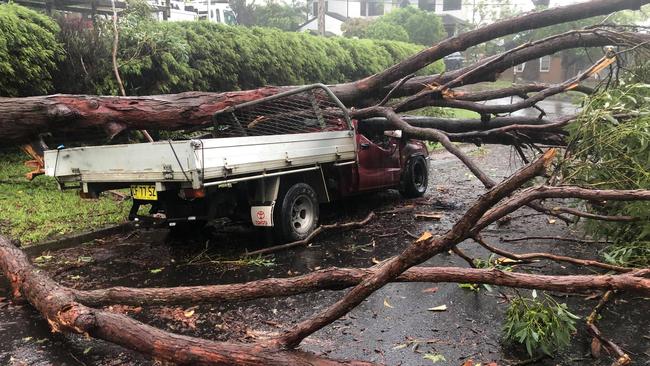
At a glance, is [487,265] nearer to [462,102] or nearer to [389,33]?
[462,102]

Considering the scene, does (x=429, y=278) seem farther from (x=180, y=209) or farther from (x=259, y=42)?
(x=259, y=42)

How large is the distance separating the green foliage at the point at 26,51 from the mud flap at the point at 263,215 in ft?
A: 15.2

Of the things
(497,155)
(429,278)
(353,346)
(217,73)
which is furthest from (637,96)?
(497,155)

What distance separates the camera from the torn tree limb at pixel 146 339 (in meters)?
2.69

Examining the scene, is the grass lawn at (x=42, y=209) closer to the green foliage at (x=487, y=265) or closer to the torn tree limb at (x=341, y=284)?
the torn tree limb at (x=341, y=284)

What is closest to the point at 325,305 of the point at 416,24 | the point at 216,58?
the point at 216,58

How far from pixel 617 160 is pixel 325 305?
2.75m

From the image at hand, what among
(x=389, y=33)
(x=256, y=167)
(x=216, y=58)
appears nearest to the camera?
(x=256, y=167)

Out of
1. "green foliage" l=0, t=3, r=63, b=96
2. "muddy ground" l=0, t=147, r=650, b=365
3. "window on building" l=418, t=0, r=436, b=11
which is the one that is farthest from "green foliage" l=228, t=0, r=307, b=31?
"muddy ground" l=0, t=147, r=650, b=365

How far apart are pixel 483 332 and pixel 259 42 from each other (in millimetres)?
9694

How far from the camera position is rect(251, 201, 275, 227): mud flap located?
5.66m

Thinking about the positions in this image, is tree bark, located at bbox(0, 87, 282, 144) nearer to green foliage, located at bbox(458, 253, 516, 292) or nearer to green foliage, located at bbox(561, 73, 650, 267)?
green foliage, located at bbox(458, 253, 516, 292)

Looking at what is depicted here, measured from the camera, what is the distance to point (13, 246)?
446 cm

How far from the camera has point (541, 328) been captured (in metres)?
3.34
